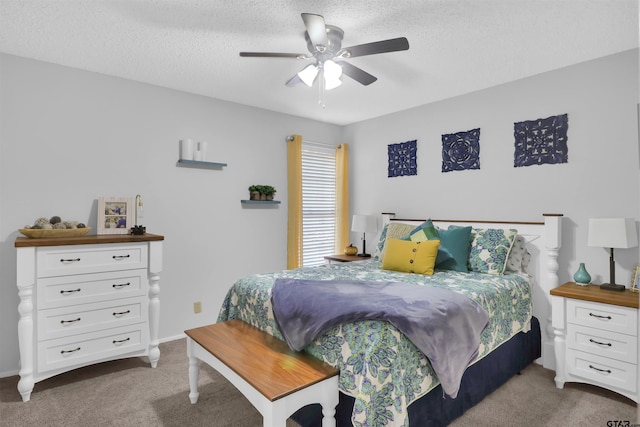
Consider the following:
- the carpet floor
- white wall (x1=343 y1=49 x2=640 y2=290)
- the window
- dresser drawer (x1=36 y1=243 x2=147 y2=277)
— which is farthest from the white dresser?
white wall (x1=343 y1=49 x2=640 y2=290)

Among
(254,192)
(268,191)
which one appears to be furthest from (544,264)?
(254,192)

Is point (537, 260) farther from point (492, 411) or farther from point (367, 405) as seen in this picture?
point (367, 405)

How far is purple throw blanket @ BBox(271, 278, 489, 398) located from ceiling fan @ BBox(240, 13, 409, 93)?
1.47 meters

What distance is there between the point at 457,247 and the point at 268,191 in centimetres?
217

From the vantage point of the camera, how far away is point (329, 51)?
7.84 feet

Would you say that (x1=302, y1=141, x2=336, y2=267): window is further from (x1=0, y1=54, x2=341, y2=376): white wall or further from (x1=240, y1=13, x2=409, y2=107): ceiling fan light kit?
(x1=240, y1=13, x2=409, y2=107): ceiling fan light kit

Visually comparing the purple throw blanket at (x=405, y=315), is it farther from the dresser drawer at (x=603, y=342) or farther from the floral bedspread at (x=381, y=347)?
the dresser drawer at (x=603, y=342)

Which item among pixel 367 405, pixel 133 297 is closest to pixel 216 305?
pixel 133 297

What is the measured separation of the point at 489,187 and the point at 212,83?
2900 millimetres

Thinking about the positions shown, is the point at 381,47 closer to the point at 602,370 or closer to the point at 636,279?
the point at 636,279

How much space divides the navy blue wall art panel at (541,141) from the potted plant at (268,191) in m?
2.56

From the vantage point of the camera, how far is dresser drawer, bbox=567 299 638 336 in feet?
7.63

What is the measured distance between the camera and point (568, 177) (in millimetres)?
3004

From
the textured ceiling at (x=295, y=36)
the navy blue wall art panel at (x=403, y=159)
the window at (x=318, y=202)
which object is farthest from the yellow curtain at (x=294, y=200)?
the navy blue wall art panel at (x=403, y=159)
